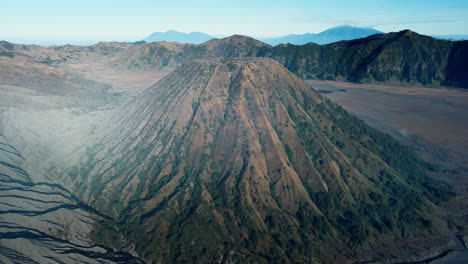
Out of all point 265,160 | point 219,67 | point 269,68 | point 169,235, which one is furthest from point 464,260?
point 219,67

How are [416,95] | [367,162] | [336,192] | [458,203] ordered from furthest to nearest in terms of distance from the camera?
[416,95]
[367,162]
[458,203]
[336,192]

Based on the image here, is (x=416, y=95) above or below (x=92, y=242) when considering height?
above

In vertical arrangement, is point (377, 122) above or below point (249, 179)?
above

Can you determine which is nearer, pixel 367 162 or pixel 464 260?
pixel 464 260

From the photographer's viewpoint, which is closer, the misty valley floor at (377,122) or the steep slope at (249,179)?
the steep slope at (249,179)

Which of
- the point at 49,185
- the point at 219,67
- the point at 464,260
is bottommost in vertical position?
the point at 464,260

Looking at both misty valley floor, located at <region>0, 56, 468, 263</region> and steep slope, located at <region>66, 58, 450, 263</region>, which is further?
misty valley floor, located at <region>0, 56, 468, 263</region>

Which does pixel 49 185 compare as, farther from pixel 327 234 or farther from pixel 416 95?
pixel 416 95

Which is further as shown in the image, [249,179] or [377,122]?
[377,122]
